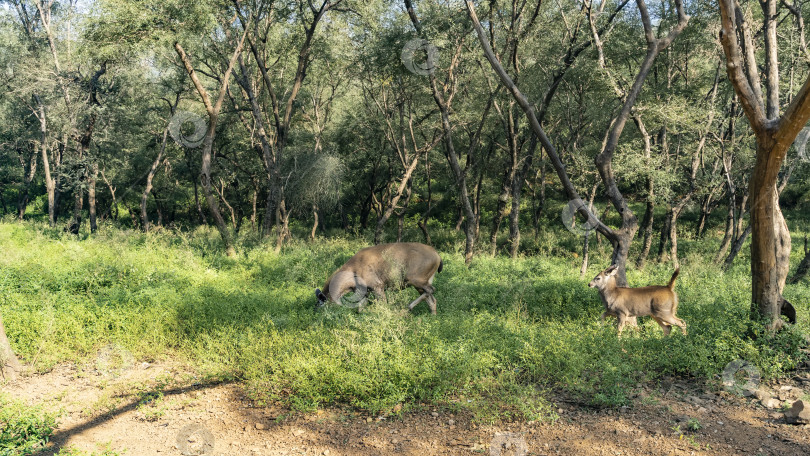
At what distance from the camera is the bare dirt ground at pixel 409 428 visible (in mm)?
5613

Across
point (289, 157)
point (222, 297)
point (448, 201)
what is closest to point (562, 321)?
point (222, 297)

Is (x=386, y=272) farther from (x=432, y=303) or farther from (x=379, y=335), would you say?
(x=379, y=335)

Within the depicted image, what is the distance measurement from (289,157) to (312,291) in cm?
1477

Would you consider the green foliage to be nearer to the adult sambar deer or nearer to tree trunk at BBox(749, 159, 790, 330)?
the adult sambar deer

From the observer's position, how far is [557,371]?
7082 mm

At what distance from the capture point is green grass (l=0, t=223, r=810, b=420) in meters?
6.82

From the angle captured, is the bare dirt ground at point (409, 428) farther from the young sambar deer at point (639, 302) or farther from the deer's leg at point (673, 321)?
the young sambar deer at point (639, 302)

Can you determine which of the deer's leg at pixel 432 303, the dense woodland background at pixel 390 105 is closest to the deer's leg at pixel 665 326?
the dense woodland background at pixel 390 105

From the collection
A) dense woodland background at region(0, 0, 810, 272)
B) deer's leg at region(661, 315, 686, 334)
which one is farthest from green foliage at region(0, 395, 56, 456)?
dense woodland background at region(0, 0, 810, 272)

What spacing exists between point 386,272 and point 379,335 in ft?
10.6

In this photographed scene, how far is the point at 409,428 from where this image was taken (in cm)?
614

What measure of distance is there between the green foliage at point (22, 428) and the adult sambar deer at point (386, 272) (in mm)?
5014

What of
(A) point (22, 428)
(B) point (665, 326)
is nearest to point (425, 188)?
(B) point (665, 326)

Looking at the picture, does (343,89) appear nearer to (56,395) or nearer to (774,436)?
(56,395)
